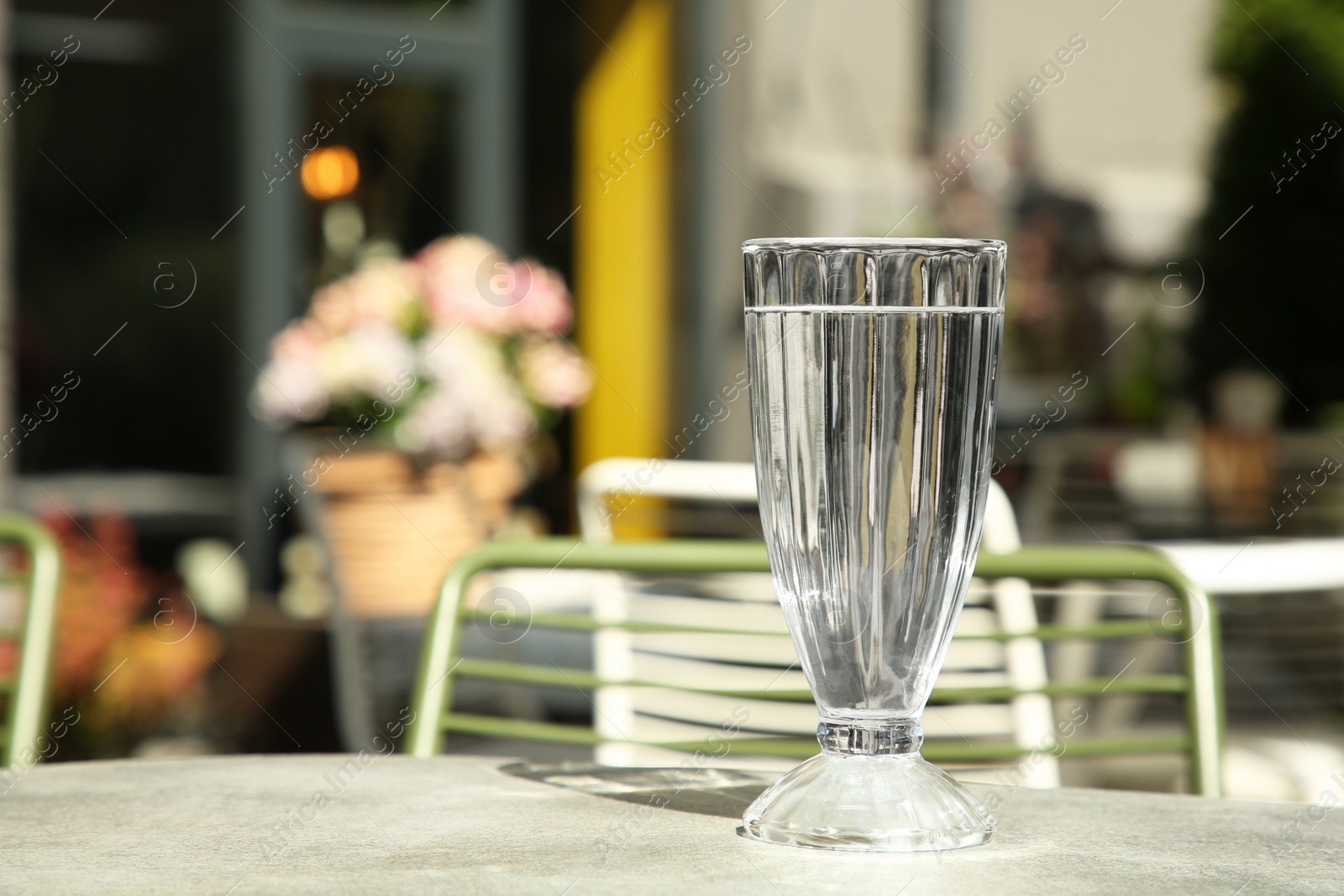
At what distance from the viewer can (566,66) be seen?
16.5 ft

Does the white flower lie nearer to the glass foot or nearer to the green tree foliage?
the glass foot

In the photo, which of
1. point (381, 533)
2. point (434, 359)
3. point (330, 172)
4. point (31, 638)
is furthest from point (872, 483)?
point (330, 172)

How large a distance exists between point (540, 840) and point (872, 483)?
0.21 meters

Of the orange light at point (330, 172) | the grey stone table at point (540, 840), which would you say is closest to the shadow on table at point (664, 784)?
the grey stone table at point (540, 840)

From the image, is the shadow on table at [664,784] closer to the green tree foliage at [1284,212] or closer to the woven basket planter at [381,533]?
the woven basket planter at [381,533]

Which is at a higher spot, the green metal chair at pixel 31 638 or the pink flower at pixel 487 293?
the pink flower at pixel 487 293

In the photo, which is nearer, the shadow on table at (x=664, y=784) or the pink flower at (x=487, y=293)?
the shadow on table at (x=664, y=784)

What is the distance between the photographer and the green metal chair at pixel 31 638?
112cm

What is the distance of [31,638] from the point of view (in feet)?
3.79

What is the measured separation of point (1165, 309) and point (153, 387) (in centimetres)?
332

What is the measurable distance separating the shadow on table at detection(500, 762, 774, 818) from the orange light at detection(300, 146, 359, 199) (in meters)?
3.78

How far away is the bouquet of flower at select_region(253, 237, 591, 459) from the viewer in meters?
2.91

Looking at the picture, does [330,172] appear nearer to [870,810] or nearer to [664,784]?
[664,784]

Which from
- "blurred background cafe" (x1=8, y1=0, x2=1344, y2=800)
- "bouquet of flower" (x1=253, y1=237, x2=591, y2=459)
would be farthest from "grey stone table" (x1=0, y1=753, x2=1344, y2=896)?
"bouquet of flower" (x1=253, y1=237, x2=591, y2=459)
